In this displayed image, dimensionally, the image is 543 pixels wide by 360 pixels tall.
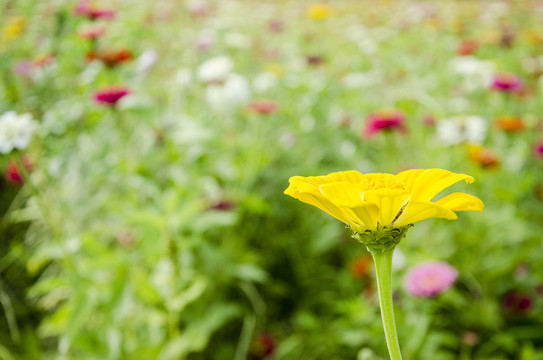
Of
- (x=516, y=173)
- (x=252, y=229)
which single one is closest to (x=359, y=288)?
(x=252, y=229)

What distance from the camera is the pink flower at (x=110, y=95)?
1.24 metres

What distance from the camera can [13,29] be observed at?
178 centimetres

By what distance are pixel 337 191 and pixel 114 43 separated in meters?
1.88

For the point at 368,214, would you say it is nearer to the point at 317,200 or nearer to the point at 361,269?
the point at 317,200

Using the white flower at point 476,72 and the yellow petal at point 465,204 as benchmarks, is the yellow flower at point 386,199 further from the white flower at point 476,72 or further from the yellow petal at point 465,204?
the white flower at point 476,72

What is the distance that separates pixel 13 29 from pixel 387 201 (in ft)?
6.12

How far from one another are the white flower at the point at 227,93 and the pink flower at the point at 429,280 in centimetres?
101

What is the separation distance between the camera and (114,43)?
79.1 inches

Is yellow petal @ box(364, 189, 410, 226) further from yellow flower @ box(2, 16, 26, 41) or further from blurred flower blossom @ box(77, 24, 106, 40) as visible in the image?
yellow flower @ box(2, 16, 26, 41)

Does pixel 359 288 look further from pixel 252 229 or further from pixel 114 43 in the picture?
pixel 114 43

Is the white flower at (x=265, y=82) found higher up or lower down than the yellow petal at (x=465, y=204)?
lower down

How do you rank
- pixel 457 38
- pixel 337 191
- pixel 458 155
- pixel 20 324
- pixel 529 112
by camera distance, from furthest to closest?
1. pixel 457 38
2. pixel 529 112
3. pixel 458 155
4. pixel 20 324
5. pixel 337 191

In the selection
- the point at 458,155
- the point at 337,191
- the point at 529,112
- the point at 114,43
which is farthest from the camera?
the point at 529,112

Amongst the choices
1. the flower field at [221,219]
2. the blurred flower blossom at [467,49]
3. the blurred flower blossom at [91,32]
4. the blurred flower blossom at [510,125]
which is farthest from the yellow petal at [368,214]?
the blurred flower blossom at [467,49]
